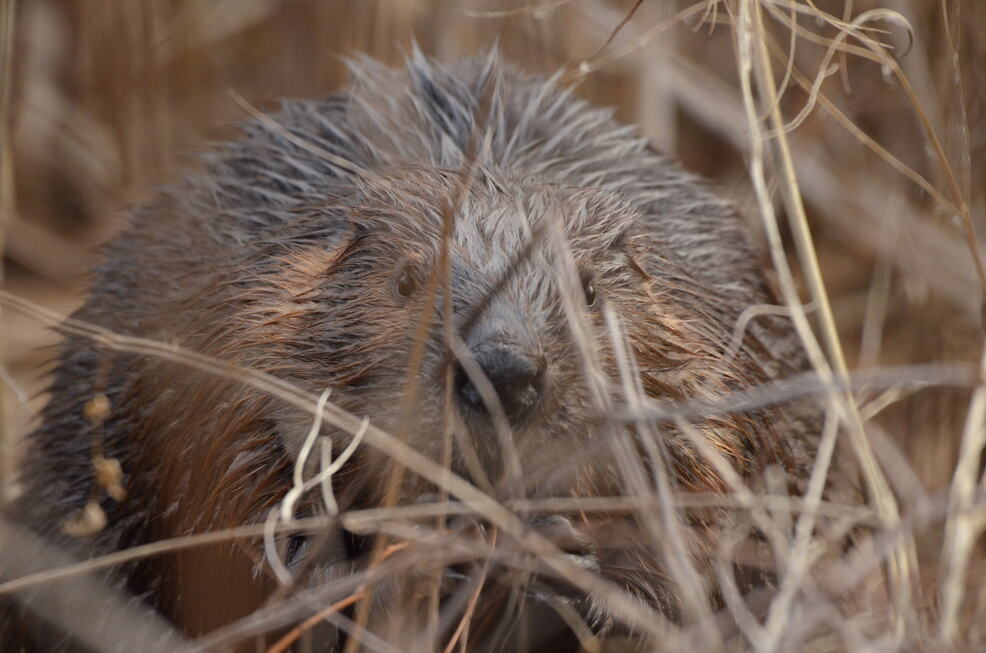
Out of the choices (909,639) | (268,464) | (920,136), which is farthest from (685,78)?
(909,639)

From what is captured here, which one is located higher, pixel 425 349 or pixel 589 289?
pixel 589 289

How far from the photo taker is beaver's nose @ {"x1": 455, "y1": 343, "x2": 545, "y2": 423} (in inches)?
77.2

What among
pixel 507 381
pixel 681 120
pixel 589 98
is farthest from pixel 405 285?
pixel 681 120

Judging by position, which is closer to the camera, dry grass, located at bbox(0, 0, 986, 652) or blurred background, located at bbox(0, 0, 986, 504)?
dry grass, located at bbox(0, 0, 986, 652)

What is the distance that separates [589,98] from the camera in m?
4.52

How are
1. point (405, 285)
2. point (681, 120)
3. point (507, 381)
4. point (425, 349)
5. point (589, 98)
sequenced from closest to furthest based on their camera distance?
point (507, 381) → point (425, 349) → point (405, 285) → point (589, 98) → point (681, 120)

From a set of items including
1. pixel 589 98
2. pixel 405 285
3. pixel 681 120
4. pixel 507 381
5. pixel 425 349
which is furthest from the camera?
pixel 681 120

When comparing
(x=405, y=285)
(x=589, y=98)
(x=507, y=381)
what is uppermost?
(x=507, y=381)

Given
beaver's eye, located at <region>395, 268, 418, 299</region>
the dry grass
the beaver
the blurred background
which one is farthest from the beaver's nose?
the blurred background

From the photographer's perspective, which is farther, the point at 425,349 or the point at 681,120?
the point at 681,120

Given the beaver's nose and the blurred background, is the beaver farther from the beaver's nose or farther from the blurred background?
the blurred background

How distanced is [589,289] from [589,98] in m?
2.29

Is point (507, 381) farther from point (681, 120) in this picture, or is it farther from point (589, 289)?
point (681, 120)

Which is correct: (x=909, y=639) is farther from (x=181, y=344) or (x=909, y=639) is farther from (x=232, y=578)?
(x=181, y=344)
